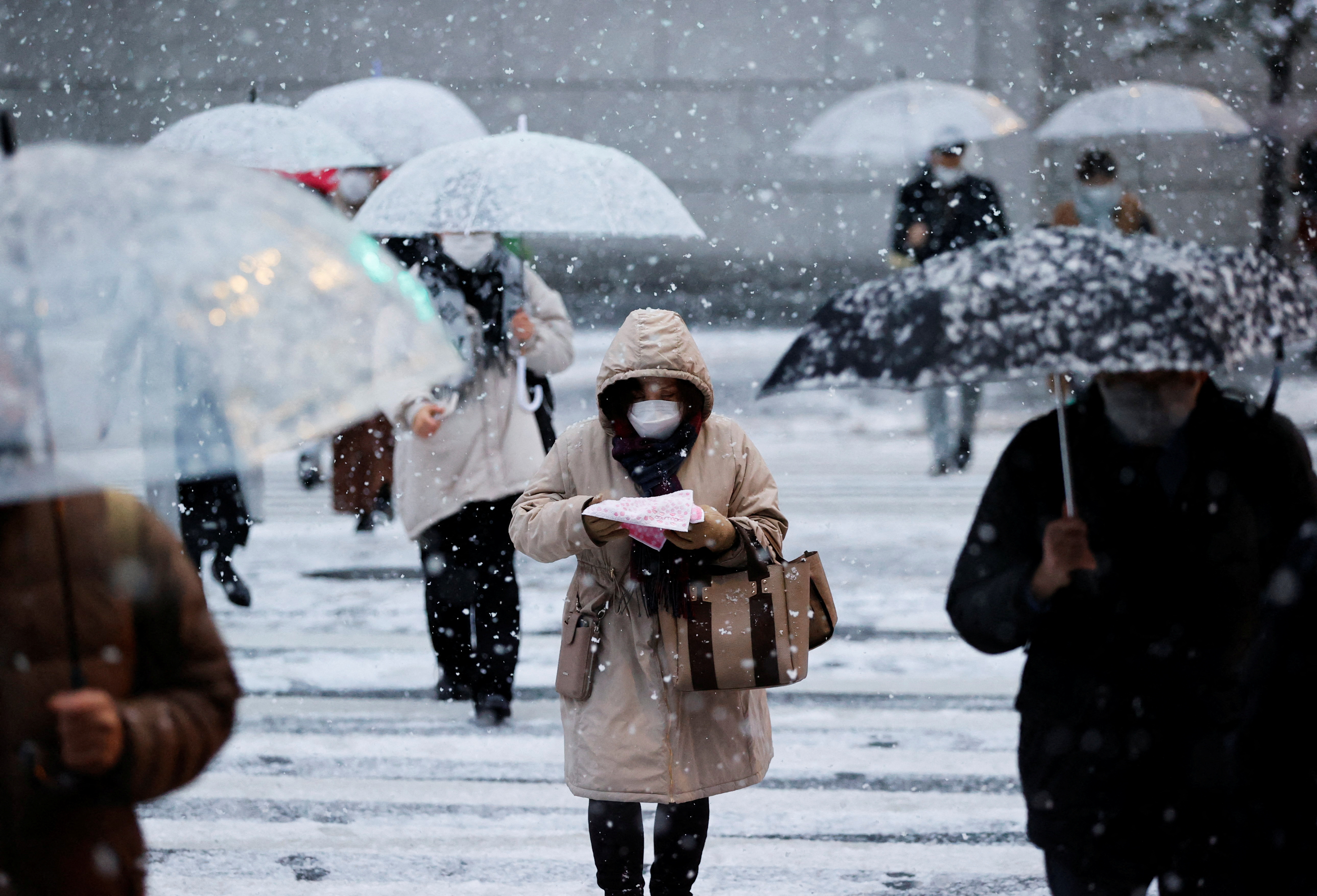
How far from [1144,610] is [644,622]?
3.83 ft

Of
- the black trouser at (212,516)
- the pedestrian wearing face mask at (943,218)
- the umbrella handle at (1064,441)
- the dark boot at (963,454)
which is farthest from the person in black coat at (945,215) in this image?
the umbrella handle at (1064,441)

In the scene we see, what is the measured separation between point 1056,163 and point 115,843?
1644 centimetres

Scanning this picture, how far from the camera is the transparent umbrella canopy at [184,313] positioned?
6.77 feet

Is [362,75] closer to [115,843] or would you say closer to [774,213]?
[774,213]

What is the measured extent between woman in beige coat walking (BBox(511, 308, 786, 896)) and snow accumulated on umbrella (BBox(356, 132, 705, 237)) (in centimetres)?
153

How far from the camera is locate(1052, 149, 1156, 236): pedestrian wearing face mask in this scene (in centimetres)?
942

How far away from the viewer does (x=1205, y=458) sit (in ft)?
9.12

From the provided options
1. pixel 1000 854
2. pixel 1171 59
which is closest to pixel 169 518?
pixel 1000 854

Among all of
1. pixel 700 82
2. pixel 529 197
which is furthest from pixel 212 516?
pixel 700 82

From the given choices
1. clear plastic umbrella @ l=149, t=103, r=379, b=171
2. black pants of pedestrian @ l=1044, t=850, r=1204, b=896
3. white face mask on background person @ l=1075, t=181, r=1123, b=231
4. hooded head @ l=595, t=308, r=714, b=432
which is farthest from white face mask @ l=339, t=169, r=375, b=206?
black pants of pedestrian @ l=1044, t=850, r=1204, b=896

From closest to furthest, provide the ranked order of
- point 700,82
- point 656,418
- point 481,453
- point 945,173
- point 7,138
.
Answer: point 7,138 < point 656,418 < point 481,453 < point 945,173 < point 700,82

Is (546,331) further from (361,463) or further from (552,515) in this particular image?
(552,515)

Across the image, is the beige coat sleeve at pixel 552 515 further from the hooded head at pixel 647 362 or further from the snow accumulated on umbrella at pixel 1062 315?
the snow accumulated on umbrella at pixel 1062 315

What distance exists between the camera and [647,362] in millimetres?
3479
